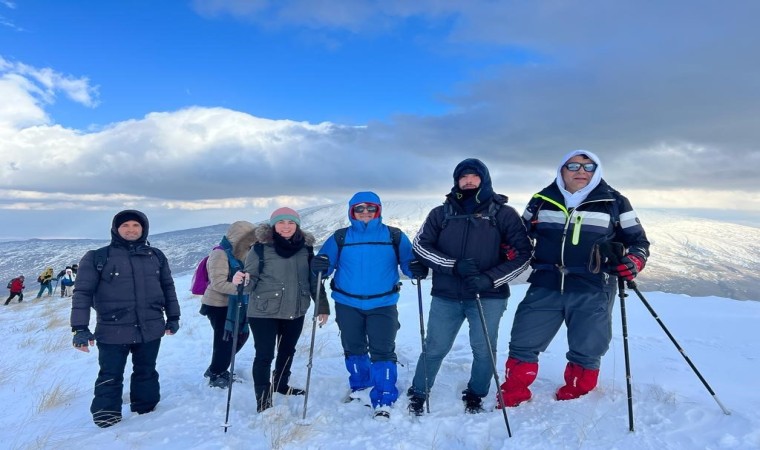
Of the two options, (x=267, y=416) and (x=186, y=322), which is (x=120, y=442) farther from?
(x=186, y=322)

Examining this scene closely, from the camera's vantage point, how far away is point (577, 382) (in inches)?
183

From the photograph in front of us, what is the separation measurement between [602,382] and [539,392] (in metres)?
0.73

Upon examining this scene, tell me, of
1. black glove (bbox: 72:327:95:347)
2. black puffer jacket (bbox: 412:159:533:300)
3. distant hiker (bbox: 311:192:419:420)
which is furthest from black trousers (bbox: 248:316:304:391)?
black puffer jacket (bbox: 412:159:533:300)

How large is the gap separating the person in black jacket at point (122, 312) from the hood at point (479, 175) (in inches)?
146

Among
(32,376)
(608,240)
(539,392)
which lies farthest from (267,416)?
(32,376)

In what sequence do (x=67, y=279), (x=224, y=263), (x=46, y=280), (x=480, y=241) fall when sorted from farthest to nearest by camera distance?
(x=46, y=280) → (x=67, y=279) → (x=224, y=263) → (x=480, y=241)

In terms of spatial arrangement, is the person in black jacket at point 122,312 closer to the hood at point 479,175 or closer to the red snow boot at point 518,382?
the hood at point 479,175

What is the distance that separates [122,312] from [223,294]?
4.74ft

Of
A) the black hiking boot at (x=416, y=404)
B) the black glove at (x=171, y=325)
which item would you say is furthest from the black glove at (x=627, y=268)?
the black glove at (x=171, y=325)

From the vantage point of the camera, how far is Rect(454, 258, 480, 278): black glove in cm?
444

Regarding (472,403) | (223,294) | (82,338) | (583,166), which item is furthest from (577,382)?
(82,338)

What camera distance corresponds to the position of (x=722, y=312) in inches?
350

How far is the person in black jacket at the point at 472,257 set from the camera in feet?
15.3

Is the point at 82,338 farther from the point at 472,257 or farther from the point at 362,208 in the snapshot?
the point at 472,257
